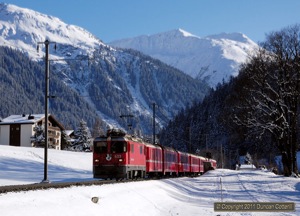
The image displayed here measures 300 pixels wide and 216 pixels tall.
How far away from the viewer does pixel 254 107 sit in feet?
143

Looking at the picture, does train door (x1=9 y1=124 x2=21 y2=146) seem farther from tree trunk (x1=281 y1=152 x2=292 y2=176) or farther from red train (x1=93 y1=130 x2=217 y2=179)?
tree trunk (x1=281 y1=152 x2=292 y2=176)

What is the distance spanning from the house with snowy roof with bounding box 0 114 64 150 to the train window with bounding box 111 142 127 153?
3414 inches

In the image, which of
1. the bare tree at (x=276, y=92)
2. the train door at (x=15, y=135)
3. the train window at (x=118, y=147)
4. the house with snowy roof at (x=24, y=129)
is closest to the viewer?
the train window at (x=118, y=147)

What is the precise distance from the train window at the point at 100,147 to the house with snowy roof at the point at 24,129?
8572 centimetres

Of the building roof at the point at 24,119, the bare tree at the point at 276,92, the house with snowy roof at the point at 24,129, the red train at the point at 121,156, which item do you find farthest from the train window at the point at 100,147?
the building roof at the point at 24,119

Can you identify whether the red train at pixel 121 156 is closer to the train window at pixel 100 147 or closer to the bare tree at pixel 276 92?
the train window at pixel 100 147

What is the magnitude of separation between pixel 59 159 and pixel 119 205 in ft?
146

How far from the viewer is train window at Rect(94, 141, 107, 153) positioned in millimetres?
34716

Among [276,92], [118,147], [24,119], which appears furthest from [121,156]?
[24,119]

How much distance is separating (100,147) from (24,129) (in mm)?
90984

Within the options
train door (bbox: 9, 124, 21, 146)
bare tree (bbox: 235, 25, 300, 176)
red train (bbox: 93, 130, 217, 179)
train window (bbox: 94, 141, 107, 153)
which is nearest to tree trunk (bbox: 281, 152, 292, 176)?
bare tree (bbox: 235, 25, 300, 176)

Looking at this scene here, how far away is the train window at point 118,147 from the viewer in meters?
33.9

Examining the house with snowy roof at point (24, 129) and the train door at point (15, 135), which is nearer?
the house with snowy roof at point (24, 129)

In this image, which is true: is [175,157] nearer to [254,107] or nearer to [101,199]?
[254,107]
